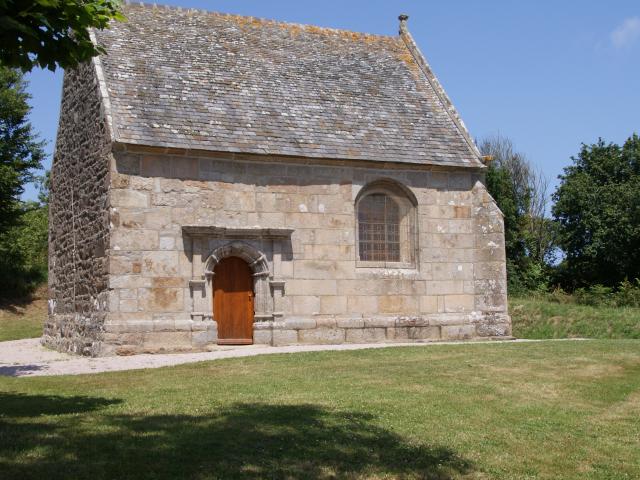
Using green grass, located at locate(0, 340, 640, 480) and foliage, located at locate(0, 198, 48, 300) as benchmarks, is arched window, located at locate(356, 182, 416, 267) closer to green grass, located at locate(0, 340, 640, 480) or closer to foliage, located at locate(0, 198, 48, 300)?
green grass, located at locate(0, 340, 640, 480)

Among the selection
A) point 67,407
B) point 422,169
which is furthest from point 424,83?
point 67,407

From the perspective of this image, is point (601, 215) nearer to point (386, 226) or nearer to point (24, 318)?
point (386, 226)

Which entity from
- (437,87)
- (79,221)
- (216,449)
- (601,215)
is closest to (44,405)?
(216,449)

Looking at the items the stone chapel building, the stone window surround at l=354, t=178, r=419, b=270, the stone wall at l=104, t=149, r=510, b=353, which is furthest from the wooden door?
the stone window surround at l=354, t=178, r=419, b=270

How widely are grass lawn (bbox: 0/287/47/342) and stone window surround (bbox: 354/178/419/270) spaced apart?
13065 millimetres

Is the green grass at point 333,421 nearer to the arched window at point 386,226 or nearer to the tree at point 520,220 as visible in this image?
the arched window at point 386,226

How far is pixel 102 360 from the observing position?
15562 millimetres

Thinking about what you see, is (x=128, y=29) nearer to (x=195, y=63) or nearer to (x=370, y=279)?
(x=195, y=63)

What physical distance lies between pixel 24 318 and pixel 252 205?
1630 centimetres

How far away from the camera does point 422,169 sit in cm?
1991

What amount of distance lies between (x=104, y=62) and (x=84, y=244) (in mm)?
4561

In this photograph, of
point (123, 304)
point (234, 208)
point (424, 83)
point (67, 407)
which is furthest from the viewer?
point (424, 83)

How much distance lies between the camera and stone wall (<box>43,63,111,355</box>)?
17.6 m

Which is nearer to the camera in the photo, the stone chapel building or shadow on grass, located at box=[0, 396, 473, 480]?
shadow on grass, located at box=[0, 396, 473, 480]
